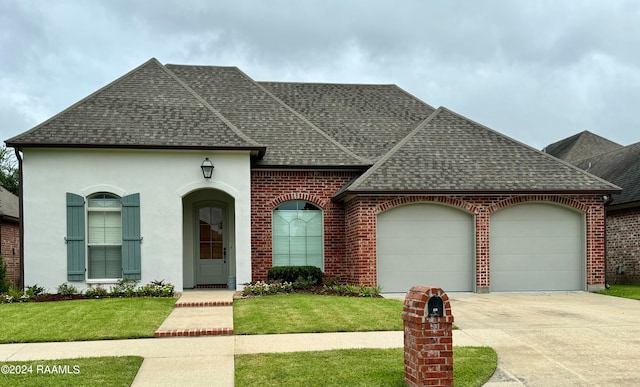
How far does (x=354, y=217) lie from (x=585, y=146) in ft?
76.7

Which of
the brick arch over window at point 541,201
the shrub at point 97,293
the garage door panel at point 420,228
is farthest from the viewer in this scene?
the brick arch over window at point 541,201

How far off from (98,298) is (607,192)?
42.7 feet

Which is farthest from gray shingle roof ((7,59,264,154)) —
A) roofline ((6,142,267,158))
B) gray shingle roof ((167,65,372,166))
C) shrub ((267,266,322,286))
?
shrub ((267,266,322,286))

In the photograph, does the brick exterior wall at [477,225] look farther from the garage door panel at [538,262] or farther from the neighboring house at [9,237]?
the neighboring house at [9,237]

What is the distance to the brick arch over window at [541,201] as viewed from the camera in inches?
632

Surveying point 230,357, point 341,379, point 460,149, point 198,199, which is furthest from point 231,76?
point 341,379

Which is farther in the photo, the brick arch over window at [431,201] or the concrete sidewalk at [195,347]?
the brick arch over window at [431,201]

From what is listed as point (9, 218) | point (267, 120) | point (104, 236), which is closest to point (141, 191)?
point (104, 236)

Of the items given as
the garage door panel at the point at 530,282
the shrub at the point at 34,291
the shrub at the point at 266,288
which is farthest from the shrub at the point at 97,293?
the garage door panel at the point at 530,282

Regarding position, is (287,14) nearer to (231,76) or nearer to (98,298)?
(231,76)

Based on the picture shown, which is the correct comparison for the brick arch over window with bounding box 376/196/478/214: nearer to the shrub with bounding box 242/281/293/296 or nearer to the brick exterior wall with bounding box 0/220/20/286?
the shrub with bounding box 242/281/293/296

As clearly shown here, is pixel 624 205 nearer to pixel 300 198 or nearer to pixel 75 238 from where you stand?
pixel 300 198

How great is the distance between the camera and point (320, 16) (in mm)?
15805

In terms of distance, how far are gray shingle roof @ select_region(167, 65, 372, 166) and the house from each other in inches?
2.7
